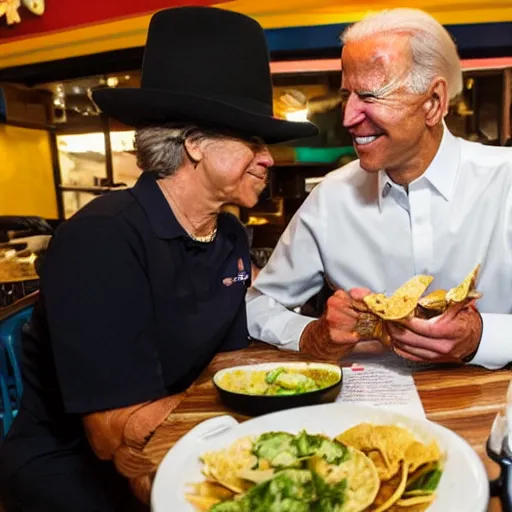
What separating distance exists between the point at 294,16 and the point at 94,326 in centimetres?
354

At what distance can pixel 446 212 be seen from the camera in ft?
5.64

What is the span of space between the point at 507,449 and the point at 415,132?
1.02 meters

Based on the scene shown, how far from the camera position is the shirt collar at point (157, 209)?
146 cm

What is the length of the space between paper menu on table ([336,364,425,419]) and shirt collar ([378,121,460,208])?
630mm

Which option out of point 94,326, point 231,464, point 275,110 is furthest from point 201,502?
point 275,110

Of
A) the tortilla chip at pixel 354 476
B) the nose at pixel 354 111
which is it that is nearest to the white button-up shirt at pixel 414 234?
the nose at pixel 354 111

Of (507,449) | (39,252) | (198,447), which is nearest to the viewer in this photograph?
(507,449)

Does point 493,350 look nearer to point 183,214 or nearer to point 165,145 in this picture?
point 183,214

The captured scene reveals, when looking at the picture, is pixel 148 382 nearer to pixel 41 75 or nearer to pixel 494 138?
pixel 41 75

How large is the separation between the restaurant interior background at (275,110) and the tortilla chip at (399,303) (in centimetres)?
267

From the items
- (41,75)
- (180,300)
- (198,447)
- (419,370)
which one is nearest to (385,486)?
(198,447)

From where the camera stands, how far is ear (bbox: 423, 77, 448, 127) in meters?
1.61

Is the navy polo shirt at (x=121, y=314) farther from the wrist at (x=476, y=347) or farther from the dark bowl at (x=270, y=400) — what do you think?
the wrist at (x=476, y=347)

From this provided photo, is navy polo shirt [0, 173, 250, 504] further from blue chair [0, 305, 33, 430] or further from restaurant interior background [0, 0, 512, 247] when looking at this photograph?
restaurant interior background [0, 0, 512, 247]
